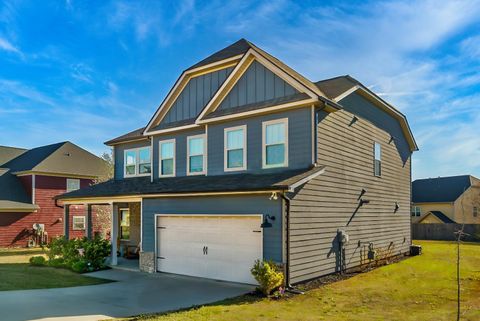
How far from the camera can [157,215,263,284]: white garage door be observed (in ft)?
39.4

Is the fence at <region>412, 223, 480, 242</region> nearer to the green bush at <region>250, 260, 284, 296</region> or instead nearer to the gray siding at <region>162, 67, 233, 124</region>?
the gray siding at <region>162, 67, 233, 124</region>

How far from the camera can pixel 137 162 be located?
1880 cm

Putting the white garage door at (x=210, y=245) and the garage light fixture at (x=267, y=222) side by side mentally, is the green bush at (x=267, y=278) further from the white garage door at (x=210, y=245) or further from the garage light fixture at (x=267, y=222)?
the white garage door at (x=210, y=245)

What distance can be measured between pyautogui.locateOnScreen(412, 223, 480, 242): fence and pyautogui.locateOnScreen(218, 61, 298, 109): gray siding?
79.9 feet

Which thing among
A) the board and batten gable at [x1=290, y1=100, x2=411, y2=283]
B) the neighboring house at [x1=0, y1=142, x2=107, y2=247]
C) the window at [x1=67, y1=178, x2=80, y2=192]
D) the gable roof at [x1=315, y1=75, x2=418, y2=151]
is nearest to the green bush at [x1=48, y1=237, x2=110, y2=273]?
the board and batten gable at [x1=290, y1=100, x2=411, y2=283]

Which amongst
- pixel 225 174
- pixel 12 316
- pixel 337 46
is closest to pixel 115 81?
pixel 225 174

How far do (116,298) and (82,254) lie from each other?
6189 millimetres

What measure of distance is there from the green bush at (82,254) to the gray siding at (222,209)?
213 centimetres

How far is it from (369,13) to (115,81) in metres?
13.7

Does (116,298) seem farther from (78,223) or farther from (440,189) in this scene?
(440,189)

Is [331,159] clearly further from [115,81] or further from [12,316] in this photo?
[115,81]

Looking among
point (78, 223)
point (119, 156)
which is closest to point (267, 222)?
point (119, 156)

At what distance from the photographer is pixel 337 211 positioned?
13789 millimetres

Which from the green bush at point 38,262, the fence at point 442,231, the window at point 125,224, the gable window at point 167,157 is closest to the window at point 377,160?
the gable window at point 167,157
